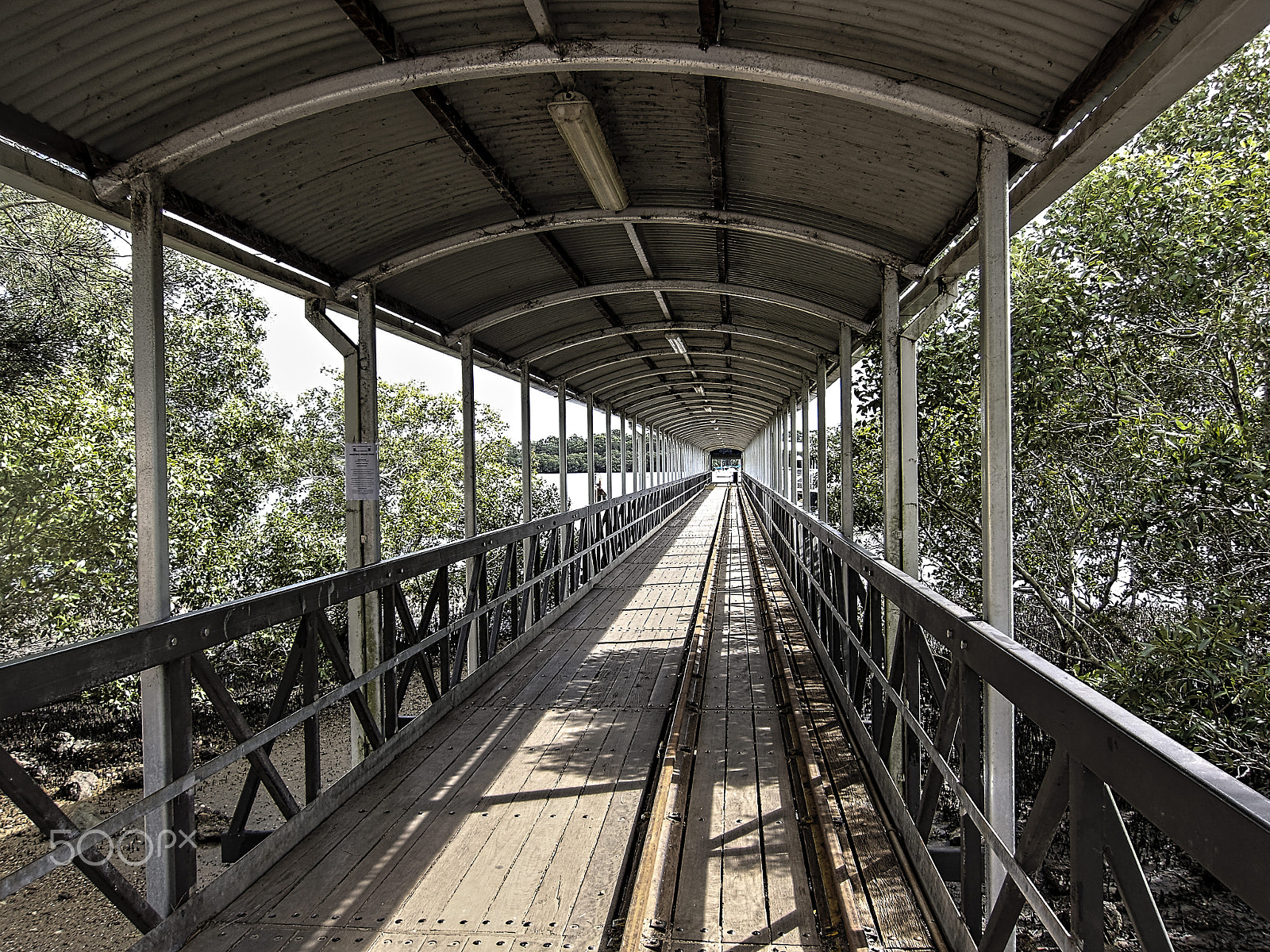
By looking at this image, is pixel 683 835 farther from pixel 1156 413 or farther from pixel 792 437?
pixel 792 437

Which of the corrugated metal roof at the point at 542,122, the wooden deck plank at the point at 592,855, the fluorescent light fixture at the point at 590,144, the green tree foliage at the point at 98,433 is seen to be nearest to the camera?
the corrugated metal roof at the point at 542,122

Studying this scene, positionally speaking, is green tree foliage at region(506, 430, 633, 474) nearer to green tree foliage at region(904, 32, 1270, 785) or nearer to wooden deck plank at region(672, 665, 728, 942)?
green tree foliage at region(904, 32, 1270, 785)

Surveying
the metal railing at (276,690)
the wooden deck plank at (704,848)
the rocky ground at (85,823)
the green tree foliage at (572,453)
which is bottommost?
the rocky ground at (85,823)

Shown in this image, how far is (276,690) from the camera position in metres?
3.31

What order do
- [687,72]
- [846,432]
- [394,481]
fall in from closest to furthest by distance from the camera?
[687,72], [846,432], [394,481]

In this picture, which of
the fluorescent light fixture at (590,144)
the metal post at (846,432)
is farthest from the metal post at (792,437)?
the fluorescent light fixture at (590,144)

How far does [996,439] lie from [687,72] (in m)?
1.60

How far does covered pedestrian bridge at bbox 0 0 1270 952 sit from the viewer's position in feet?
6.84

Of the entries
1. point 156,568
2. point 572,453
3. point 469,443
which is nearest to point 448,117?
point 156,568

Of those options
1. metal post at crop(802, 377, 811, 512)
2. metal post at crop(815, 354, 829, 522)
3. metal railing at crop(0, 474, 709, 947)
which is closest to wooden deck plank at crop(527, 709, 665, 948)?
metal railing at crop(0, 474, 709, 947)

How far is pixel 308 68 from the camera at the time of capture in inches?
107

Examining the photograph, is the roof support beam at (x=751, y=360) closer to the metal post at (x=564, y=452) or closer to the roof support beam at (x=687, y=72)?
the metal post at (x=564, y=452)

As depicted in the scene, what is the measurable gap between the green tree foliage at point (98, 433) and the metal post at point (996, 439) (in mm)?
8709

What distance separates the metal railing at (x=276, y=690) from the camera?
1.86 m
